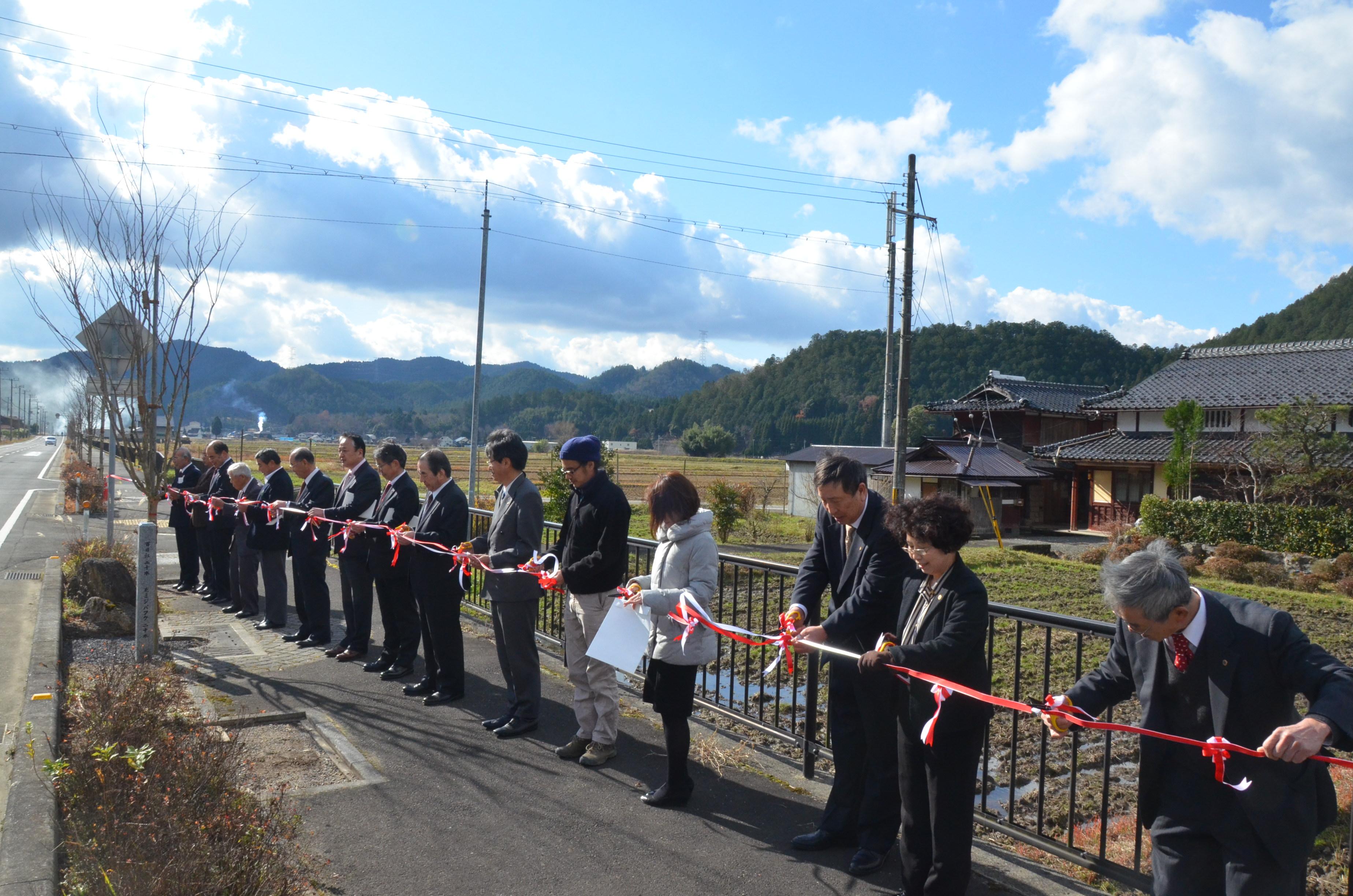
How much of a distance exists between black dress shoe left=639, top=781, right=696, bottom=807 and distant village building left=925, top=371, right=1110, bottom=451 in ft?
118

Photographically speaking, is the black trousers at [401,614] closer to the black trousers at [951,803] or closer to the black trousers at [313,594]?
the black trousers at [313,594]

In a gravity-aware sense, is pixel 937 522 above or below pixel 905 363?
below

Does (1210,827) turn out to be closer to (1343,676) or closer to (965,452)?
(1343,676)

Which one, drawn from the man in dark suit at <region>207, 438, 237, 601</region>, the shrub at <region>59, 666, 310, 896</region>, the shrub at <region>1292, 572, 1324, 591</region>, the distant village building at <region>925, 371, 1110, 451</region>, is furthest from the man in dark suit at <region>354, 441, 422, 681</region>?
the distant village building at <region>925, 371, 1110, 451</region>

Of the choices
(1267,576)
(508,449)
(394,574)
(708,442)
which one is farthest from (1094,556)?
(708,442)

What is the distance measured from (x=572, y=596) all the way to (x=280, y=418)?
7928 inches

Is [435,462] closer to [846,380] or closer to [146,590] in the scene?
[146,590]

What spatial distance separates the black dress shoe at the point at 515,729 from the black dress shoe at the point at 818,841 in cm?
203

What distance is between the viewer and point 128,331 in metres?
7.04

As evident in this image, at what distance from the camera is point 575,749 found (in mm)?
4938

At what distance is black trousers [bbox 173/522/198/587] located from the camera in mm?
10742

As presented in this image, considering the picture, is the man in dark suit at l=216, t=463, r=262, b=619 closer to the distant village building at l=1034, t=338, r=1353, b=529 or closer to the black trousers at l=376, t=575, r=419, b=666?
the black trousers at l=376, t=575, r=419, b=666

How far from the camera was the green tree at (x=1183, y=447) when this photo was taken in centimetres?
2745

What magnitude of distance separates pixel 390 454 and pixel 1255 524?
24595mm
